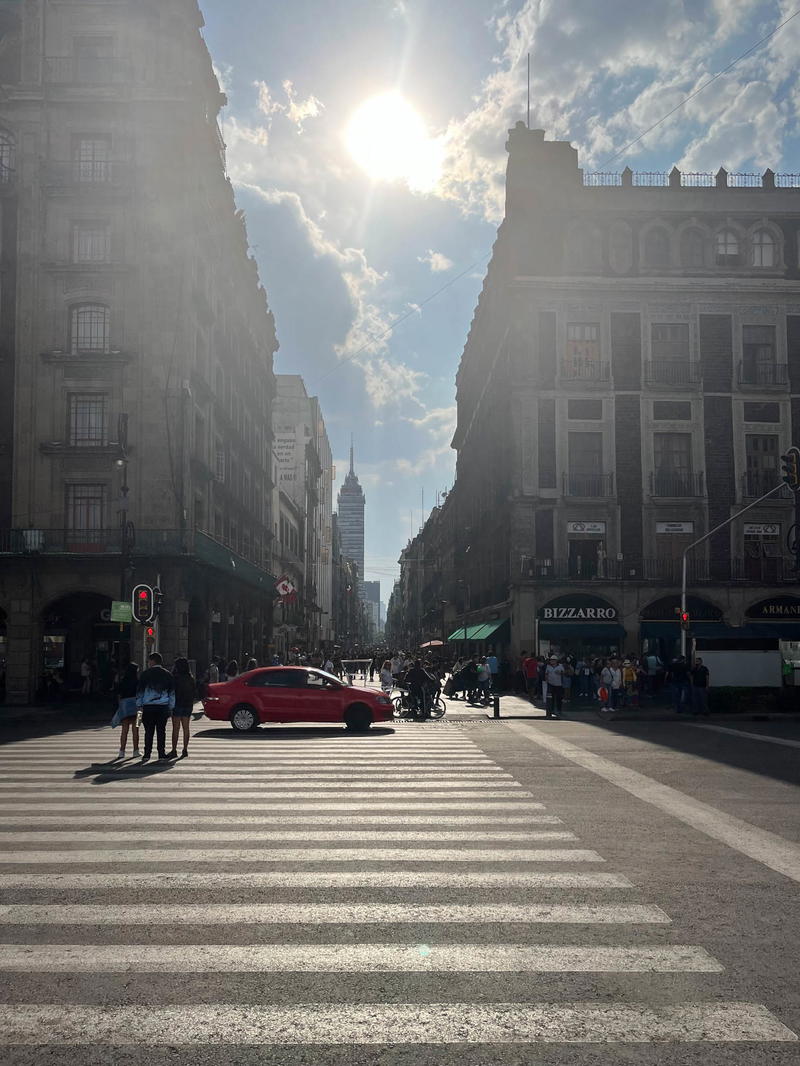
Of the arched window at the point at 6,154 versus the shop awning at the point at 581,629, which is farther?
the shop awning at the point at 581,629

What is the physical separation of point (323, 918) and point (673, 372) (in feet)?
142

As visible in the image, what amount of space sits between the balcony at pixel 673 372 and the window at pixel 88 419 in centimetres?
2524

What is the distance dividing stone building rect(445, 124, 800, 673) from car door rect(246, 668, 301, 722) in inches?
930

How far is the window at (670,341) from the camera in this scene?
153 ft

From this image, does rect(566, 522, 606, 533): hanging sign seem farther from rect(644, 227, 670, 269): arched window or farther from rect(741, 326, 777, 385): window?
rect(644, 227, 670, 269): arched window

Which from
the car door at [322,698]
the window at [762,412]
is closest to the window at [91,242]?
the car door at [322,698]

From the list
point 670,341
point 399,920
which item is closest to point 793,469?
point 399,920

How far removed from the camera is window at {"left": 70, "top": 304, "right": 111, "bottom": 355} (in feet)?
127

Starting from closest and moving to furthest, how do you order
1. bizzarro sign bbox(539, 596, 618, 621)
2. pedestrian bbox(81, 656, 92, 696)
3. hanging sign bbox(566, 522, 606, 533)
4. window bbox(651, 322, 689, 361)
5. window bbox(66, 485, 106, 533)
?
1. pedestrian bbox(81, 656, 92, 696)
2. window bbox(66, 485, 106, 533)
3. bizzarro sign bbox(539, 596, 618, 621)
4. hanging sign bbox(566, 522, 606, 533)
5. window bbox(651, 322, 689, 361)

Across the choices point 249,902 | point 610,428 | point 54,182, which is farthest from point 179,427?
point 249,902

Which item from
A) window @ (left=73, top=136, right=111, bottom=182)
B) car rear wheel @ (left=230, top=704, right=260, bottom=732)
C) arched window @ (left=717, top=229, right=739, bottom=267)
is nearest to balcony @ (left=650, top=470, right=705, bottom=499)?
arched window @ (left=717, top=229, right=739, bottom=267)

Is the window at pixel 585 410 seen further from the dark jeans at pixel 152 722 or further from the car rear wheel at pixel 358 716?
the dark jeans at pixel 152 722

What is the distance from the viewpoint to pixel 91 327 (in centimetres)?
3881

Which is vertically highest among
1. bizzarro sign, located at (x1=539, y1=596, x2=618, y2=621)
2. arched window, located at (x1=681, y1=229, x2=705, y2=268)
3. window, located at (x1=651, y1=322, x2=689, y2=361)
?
arched window, located at (x1=681, y1=229, x2=705, y2=268)
